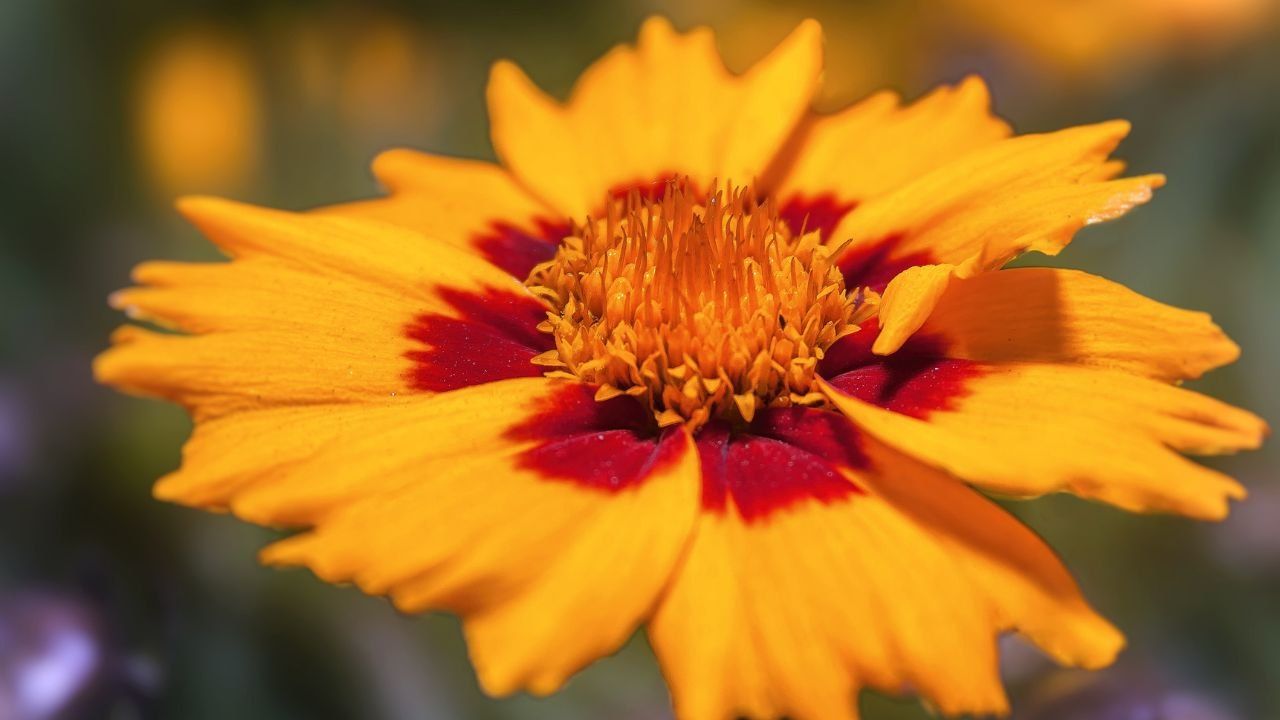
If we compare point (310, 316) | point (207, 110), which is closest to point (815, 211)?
point (310, 316)

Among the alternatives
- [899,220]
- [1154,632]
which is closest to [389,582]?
[899,220]

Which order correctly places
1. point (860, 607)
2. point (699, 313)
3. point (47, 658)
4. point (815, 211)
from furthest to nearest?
point (47, 658)
point (815, 211)
point (699, 313)
point (860, 607)

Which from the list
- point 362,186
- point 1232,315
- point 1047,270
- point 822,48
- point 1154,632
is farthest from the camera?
point 362,186

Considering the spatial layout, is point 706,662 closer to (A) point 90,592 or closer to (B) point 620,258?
(B) point 620,258

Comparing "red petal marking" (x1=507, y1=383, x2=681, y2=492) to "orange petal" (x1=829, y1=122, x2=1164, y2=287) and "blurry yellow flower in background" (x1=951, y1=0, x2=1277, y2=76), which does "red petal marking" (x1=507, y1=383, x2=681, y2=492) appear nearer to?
"orange petal" (x1=829, y1=122, x2=1164, y2=287)

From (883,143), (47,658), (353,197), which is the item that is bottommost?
(47,658)

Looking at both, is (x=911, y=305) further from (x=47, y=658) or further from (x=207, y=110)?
(x=207, y=110)

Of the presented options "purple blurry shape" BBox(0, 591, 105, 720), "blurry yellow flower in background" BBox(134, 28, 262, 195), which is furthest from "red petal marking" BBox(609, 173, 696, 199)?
"blurry yellow flower in background" BBox(134, 28, 262, 195)

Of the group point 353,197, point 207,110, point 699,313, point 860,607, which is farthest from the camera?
point 207,110
